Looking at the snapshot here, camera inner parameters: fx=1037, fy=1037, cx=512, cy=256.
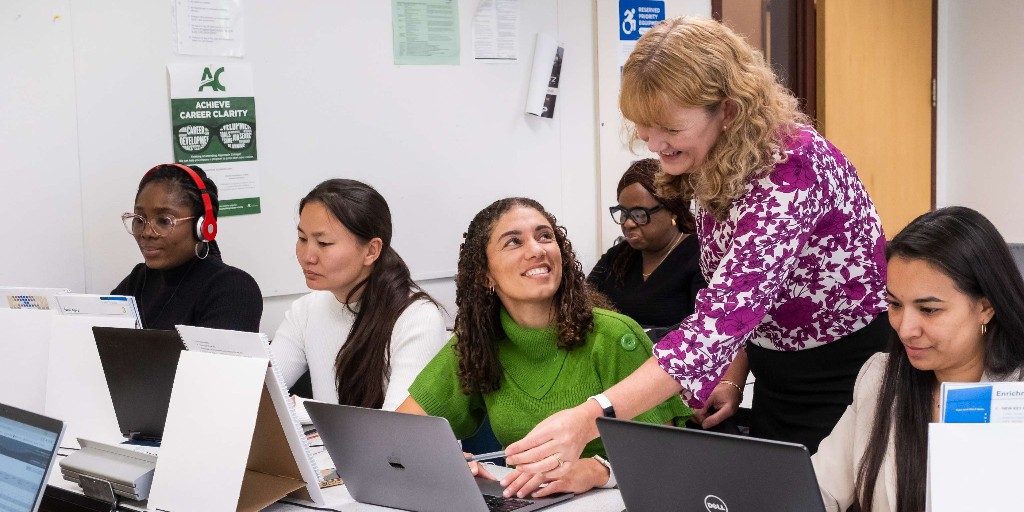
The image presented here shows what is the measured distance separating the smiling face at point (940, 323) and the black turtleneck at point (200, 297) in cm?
189

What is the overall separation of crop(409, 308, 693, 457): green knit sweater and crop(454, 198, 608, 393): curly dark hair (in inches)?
1.0

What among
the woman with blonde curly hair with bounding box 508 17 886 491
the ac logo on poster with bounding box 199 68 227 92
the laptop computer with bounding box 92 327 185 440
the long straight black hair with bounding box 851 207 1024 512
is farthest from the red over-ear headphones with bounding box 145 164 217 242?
the long straight black hair with bounding box 851 207 1024 512

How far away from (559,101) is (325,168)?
42.0 inches

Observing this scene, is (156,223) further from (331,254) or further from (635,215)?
(635,215)

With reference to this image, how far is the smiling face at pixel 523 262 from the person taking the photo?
2207 millimetres

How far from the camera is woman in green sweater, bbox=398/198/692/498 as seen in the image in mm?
2148

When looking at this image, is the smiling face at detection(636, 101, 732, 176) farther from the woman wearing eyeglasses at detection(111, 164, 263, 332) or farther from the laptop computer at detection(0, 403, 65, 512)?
the woman wearing eyeglasses at detection(111, 164, 263, 332)

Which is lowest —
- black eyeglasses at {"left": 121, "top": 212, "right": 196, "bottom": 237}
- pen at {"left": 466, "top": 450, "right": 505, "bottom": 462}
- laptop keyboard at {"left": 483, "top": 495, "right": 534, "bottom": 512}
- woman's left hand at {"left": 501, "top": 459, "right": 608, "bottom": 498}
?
laptop keyboard at {"left": 483, "top": 495, "right": 534, "bottom": 512}

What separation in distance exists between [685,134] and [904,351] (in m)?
0.50

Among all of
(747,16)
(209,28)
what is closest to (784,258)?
(209,28)

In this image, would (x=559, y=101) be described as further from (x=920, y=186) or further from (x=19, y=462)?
(x=19, y=462)

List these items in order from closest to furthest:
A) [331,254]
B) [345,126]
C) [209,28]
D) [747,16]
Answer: [331,254] → [209,28] → [345,126] → [747,16]

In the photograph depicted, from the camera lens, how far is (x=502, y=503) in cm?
180

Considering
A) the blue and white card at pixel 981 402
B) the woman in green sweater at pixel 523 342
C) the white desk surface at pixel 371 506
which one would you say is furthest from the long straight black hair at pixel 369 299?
the blue and white card at pixel 981 402
